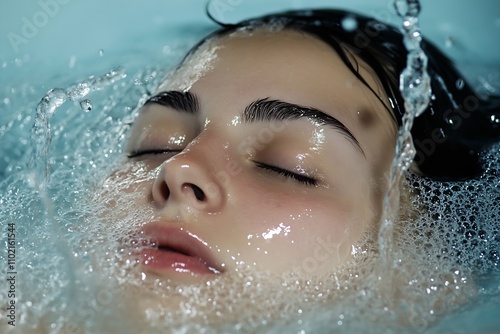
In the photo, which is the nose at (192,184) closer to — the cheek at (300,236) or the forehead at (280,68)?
the cheek at (300,236)

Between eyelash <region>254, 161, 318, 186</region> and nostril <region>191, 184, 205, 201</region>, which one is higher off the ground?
nostril <region>191, 184, 205, 201</region>

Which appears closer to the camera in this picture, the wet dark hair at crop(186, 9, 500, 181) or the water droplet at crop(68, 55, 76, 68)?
the wet dark hair at crop(186, 9, 500, 181)

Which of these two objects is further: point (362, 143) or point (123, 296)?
point (362, 143)

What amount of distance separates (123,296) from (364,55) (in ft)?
1.73

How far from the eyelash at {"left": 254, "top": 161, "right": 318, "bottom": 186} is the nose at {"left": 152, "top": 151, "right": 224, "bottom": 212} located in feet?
0.28

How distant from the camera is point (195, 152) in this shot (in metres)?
0.85

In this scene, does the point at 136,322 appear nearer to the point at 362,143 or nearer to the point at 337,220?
the point at 337,220

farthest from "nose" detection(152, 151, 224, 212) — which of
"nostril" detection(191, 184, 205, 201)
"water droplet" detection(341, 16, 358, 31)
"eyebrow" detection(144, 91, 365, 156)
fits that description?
"water droplet" detection(341, 16, 358, 31)

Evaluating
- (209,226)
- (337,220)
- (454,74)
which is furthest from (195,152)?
(454,74)

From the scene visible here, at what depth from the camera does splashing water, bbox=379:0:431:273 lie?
893 mm

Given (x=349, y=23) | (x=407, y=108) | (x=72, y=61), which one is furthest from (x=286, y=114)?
(x=72, y=61)

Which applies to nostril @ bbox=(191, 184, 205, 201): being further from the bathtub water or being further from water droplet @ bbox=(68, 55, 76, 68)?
water droplet @ bbox=(68, 55, 76, 68)

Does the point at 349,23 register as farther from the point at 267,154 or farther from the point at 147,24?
the point at 147,24

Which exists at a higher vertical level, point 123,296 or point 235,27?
point 235,27
